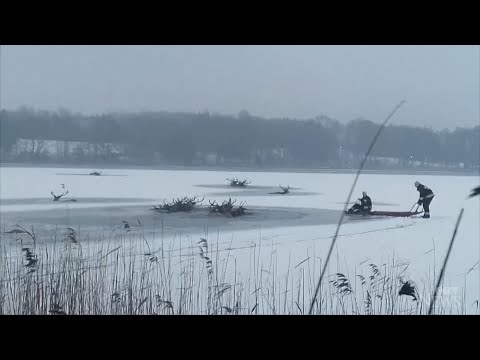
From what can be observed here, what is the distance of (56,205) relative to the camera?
2.38m

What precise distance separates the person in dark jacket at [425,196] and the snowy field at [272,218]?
2 cm

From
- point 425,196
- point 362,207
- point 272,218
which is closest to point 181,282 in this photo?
point 272,218

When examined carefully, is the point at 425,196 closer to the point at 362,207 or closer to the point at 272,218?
the point at 362,207

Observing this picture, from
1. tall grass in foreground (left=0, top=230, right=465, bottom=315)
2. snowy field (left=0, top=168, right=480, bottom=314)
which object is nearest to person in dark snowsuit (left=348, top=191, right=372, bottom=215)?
snowy field (left=0, top=168, right=480, bottom=314)

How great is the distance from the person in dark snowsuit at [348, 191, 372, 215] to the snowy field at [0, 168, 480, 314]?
0.03m

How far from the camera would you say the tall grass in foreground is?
A: 2.25 m

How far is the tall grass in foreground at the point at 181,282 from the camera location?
225 centimetres

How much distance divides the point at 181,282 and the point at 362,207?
0.96 meters

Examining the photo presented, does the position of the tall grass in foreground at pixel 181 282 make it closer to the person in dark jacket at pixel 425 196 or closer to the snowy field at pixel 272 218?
the snowy field at pixel 272 218

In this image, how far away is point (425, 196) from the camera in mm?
2410
